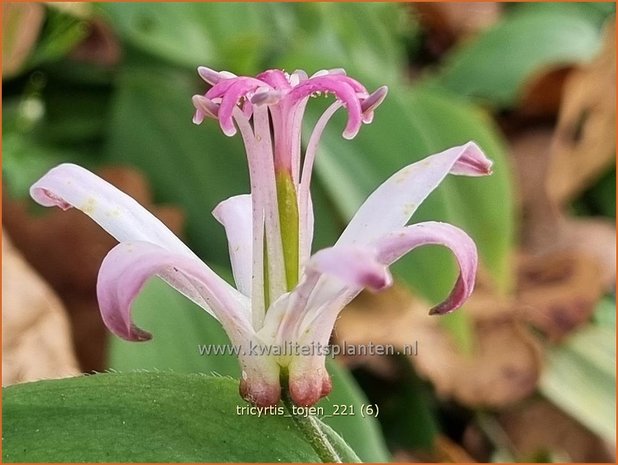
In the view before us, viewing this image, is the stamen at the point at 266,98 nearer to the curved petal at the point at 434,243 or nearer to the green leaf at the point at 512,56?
the curved petal at the point at 434,243

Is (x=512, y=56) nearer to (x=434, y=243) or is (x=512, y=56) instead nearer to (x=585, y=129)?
(x=585, y=129)

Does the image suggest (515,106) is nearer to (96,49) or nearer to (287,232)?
(96,49)

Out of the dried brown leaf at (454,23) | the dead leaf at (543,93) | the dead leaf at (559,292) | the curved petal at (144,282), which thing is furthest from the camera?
the dried brown leaf at (454,23)

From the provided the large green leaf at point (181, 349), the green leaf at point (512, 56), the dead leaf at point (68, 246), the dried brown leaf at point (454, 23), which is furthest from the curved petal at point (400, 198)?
the dried brown leaf at point (454, 23)

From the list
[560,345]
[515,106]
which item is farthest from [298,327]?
[515,106]

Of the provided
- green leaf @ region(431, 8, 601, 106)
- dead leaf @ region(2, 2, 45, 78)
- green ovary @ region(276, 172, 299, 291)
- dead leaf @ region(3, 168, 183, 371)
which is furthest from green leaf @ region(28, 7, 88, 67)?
green ovary @ region(276, 172, 299, 291)

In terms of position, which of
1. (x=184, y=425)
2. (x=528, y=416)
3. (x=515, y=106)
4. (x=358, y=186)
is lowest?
(x=528, y=416)
